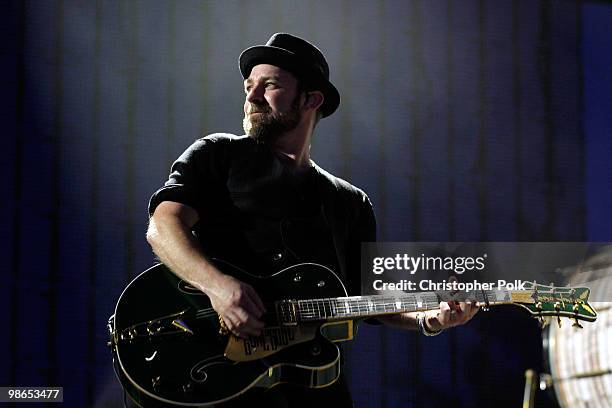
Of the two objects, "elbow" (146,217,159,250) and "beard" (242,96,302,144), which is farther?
"beard" (242,96,302,144)

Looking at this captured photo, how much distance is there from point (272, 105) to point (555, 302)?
1071 mm

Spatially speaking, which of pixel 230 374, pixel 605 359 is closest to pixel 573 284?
pixel 605 359

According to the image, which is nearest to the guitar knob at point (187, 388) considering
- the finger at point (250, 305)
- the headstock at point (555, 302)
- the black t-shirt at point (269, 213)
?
the black t-shirt at point (269, 213)

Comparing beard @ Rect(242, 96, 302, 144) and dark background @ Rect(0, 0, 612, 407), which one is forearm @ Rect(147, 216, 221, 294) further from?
beard @ Rect(242, 96, 302, 144)

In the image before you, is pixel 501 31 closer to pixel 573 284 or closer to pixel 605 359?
pixel 573 284

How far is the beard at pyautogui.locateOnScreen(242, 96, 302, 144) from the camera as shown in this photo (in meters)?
2.48

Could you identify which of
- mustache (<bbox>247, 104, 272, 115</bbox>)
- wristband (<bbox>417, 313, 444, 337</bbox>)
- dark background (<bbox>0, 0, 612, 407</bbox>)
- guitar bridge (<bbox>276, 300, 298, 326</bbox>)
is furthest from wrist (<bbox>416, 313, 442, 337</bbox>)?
mustache (<bbox>247, 104, 272, 115</bbox>)

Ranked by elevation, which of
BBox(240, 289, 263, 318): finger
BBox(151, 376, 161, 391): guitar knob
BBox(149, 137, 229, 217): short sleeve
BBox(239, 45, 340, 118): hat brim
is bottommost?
BBox(151, 376, 161, 391): guitar knob

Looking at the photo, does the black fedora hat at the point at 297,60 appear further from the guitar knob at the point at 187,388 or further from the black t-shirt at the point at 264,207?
the guitar knob at the point at 187,388

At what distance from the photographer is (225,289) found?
2092 millimetres

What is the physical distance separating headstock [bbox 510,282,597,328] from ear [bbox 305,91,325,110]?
0.88m

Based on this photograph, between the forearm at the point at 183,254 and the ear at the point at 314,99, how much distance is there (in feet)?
2.11

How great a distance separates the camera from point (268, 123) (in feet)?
8.15

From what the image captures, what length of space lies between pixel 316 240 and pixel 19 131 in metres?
1.09
